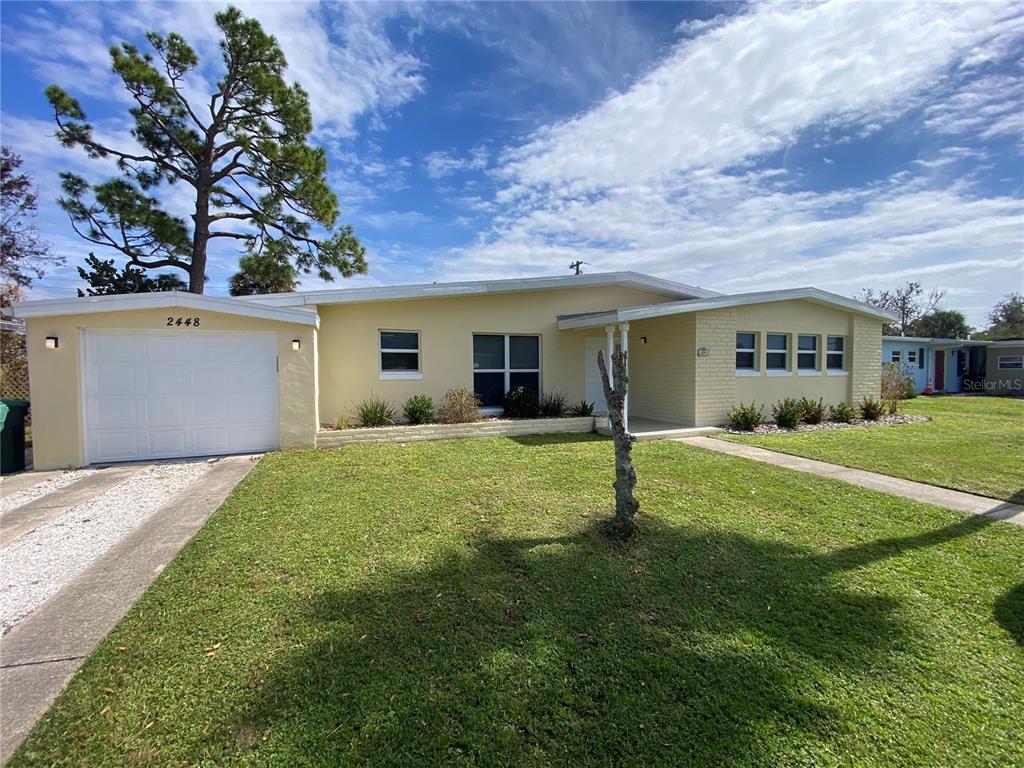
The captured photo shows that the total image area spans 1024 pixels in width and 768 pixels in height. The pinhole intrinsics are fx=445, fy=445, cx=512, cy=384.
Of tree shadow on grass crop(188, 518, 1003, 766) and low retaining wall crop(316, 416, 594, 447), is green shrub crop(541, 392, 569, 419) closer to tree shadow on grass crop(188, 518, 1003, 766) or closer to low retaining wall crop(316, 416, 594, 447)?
low retaining wall crop(316, 416, 594, 447)

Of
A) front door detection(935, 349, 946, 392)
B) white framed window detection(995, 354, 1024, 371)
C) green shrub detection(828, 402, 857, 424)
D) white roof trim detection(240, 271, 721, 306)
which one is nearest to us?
white roof trim detection(240, 271, 721, 306)

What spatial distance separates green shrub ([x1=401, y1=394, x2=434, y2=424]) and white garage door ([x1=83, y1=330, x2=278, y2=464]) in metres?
2.87

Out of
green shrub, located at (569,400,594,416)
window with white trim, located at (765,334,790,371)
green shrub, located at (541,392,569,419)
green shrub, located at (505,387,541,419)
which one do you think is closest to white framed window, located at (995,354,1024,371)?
window with white trim, located at (765,334,790,371)

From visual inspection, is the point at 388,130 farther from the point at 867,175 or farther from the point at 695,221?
the point at 867,175

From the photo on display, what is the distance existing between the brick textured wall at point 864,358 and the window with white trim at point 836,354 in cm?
20

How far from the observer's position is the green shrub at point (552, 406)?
462 inches

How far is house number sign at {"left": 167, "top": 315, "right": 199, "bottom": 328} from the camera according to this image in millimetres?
7957

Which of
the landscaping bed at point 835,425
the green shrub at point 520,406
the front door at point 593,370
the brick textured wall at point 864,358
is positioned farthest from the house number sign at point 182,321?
the brick textured wall at point 864,358

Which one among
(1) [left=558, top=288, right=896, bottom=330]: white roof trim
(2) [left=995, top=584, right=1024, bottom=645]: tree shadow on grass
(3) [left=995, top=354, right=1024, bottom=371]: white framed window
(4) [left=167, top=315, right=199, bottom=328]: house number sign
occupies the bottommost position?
(2) [left=995, top=584, right=1024, bottom=645]: tree shadow on grass

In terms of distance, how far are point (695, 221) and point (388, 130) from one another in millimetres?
10299

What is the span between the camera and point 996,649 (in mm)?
2762

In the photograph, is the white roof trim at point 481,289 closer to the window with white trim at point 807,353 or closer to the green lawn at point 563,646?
the window with white trim at point 807,353

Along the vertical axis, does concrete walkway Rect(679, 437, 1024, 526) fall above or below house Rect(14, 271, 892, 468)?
below

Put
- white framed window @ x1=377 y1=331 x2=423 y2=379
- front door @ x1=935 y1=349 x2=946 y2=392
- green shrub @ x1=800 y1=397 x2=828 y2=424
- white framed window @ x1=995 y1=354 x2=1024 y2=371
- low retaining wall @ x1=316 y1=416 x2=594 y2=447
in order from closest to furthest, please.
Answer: low retaining wall @ x1=316 y1=416 x2=594 y2=447 → white framed window @ x1=377 y1=331 x2=423 y2=379 → green shrub @ x1=800 y1=397 x2=828 y2=424 → white framed window @ x1=995 y1=354 x2=1024 y2=371 → front door @ x1=935 y1=349 x2=946 y2=392
